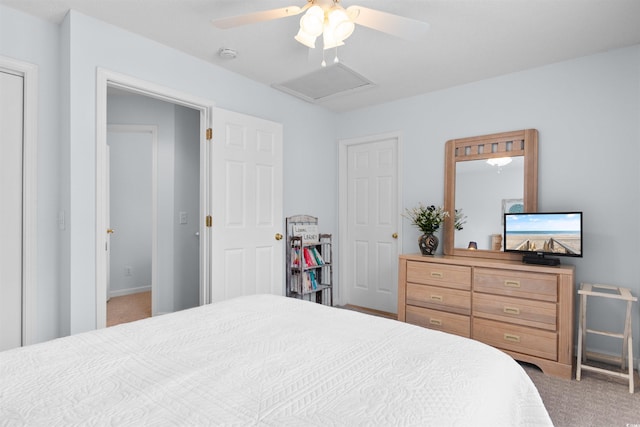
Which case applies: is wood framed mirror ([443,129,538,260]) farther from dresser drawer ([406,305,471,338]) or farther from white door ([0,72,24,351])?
white door ([0,72,24,351])

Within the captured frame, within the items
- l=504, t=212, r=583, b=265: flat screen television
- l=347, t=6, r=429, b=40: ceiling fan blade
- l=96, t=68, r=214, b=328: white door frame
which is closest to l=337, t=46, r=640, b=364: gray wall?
l=504, t=212, r=583, b=265: flat screen television

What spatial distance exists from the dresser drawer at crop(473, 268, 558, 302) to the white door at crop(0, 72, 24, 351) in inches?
132

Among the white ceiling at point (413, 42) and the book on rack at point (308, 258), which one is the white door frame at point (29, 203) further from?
the book on rack at point (308, 258)

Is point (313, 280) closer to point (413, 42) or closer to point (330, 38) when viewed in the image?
point (413, 42)

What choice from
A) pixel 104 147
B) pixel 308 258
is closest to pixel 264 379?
pixel 104 147

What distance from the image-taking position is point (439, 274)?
3100mm

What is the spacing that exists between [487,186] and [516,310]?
45.4 inches

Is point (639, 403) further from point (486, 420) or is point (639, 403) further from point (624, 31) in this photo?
point (624, 31)

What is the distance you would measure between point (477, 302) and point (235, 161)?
2.41 meters

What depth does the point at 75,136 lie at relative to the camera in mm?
2275

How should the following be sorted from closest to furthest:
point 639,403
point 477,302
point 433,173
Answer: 1. point 639,403
2. point 477,302
3. point 433,173

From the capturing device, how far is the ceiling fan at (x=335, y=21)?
1717 mm

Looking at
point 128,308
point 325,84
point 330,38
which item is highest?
point 325,84

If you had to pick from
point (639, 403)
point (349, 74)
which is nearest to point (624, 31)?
point (349, 74)
